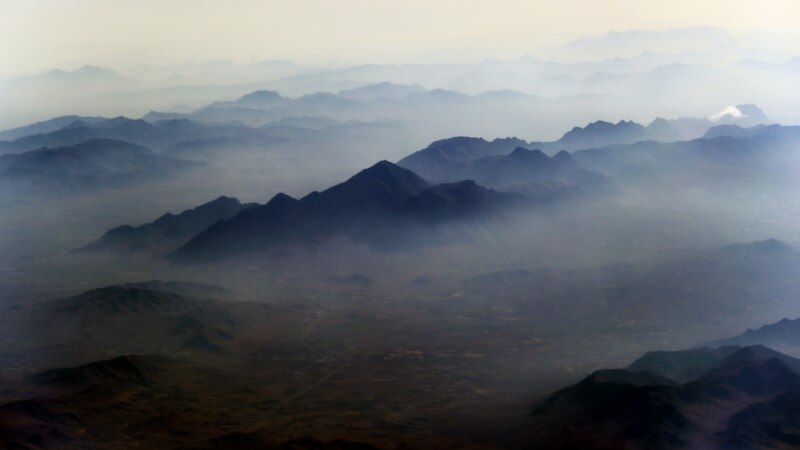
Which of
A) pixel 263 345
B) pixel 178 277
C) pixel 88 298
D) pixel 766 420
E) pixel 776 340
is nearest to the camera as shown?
pixel 766 420

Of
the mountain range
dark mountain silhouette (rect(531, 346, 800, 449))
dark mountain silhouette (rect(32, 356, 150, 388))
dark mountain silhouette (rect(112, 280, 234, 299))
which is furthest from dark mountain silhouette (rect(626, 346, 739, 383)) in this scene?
dark mountain silhouette (rect(112, 280, 234, 299))

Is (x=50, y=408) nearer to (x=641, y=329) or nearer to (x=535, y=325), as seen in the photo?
(x=535, y=325)

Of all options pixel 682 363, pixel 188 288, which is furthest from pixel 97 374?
pixel 682 363

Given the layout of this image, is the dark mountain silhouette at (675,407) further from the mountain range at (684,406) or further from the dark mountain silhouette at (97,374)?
the dark mountain silhouette at (97,374)

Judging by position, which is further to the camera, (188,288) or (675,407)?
(188,288)

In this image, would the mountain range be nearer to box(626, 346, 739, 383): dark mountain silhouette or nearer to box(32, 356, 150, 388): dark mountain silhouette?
box(626, 346, 739, 383): dark mountain silhouette

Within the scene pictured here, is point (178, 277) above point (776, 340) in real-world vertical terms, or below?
above

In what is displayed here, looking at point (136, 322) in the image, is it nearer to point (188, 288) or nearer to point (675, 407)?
point (188, 288)

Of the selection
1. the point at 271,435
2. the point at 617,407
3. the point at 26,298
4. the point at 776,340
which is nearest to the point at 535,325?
the point at 776,340

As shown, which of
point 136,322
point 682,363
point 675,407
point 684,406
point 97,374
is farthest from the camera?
point 136,322
